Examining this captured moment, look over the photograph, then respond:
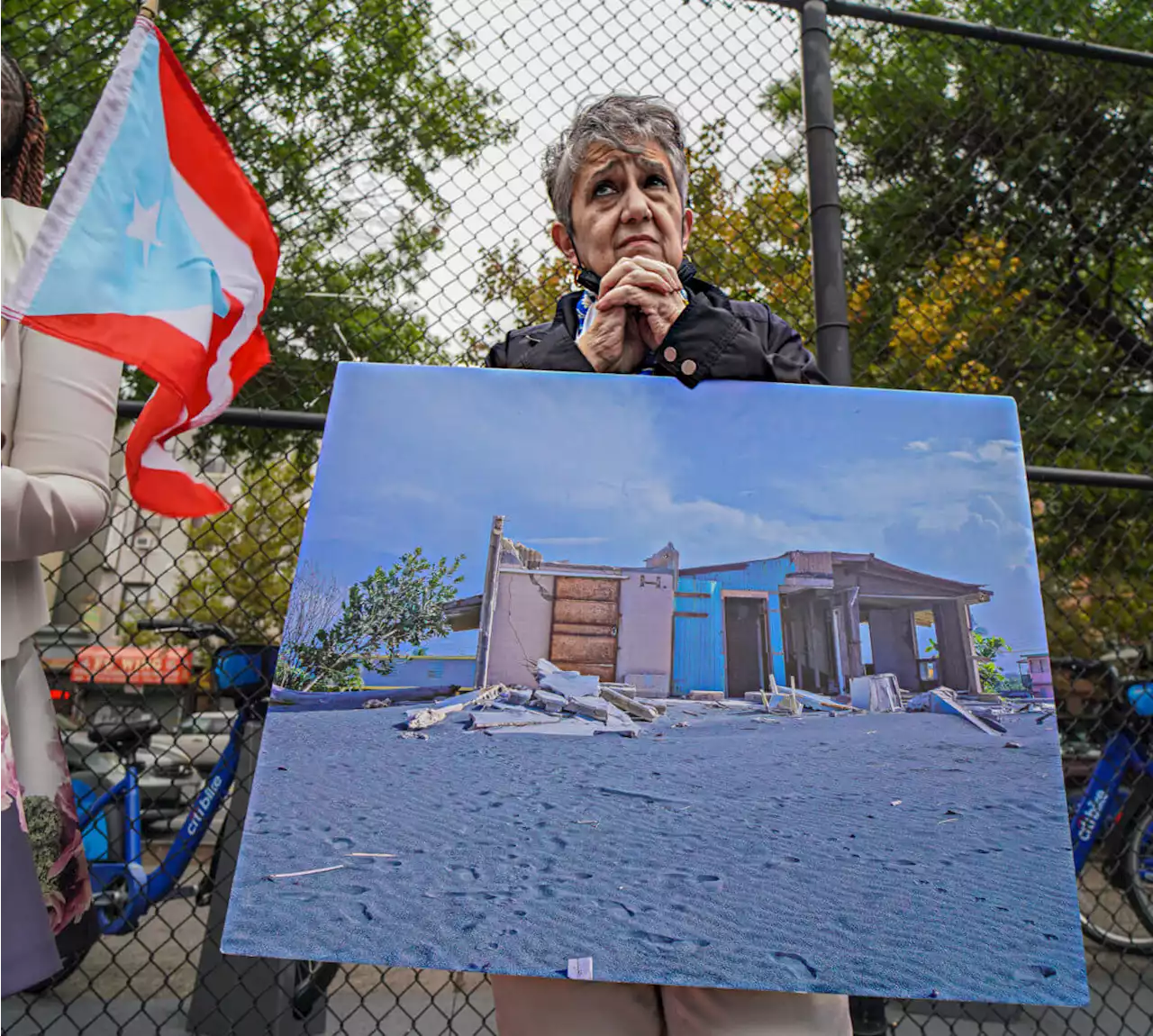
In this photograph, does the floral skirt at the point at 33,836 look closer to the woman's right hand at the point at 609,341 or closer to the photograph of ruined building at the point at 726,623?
the photograph of ruined building at the point at 726,623

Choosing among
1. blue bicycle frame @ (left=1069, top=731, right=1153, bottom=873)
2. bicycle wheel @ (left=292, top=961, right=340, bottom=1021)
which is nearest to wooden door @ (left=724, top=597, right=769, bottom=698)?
bicycle wheel @ (left=292, top=961, right=340, bottom=1021)

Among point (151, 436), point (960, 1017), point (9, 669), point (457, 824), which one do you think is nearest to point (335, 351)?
point (151, 436)

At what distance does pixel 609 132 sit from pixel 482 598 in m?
0.88

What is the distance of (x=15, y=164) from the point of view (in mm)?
1421

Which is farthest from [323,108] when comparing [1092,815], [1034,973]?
[1092,815]

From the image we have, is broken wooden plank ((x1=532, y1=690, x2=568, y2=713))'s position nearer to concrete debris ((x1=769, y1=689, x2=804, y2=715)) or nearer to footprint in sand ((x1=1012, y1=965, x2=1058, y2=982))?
concrete debris ((x1=769, y1=689, x2=804, y2=715))

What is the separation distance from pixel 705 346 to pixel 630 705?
546 mm

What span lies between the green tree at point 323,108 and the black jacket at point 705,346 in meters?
1.13

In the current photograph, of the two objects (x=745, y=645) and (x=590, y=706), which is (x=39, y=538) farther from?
(x=745, y=645)

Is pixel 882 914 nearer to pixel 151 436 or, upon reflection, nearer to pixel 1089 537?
pixel 151 436

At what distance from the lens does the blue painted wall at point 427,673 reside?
1133mm

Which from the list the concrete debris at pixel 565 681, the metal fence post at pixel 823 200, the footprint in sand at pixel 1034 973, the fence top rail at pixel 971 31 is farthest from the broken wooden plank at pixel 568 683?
the fence top rail at pixel 971 31

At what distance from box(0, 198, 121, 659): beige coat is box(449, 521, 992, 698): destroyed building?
0.59 metres

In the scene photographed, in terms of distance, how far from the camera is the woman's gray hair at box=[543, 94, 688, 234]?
150 centimetres
